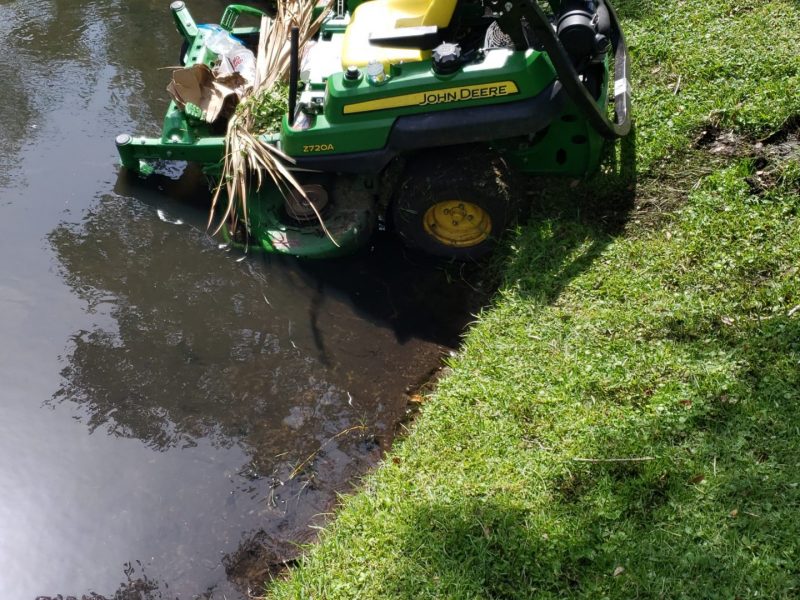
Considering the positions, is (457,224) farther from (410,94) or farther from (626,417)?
(626,417)

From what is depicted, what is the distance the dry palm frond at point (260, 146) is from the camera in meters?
4.60

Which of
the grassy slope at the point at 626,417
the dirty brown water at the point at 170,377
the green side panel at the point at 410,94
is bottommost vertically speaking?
the dirty brown water at the point at 170,377

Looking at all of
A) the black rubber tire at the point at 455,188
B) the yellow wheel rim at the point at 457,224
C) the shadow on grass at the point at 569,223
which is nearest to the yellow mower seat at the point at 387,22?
the black rubber tire at the point at 455,188

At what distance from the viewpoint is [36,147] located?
5.78m

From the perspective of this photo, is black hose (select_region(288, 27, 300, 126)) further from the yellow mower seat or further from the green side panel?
the yellow mower seat

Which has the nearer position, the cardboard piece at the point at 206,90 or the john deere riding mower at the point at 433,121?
the john deere riding mower at the point at 433,121

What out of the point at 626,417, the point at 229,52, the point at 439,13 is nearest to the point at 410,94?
the point at 439,13

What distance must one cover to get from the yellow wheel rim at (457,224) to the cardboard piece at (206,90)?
161cm

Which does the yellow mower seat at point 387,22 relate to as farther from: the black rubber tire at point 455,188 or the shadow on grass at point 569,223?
the shadow on grass at point 569,223

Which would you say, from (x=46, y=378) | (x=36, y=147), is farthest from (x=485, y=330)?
(x=36, y=147)

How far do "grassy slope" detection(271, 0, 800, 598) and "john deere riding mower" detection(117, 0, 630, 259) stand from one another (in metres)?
0.39

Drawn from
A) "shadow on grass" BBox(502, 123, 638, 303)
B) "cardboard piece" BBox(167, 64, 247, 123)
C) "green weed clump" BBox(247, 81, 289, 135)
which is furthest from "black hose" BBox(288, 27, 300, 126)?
"shadow on grass" BBox(502, 123, 638, 303)

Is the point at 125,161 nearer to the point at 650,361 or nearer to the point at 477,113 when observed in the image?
the point at 477,113

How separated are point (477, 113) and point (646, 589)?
94.8 inches
